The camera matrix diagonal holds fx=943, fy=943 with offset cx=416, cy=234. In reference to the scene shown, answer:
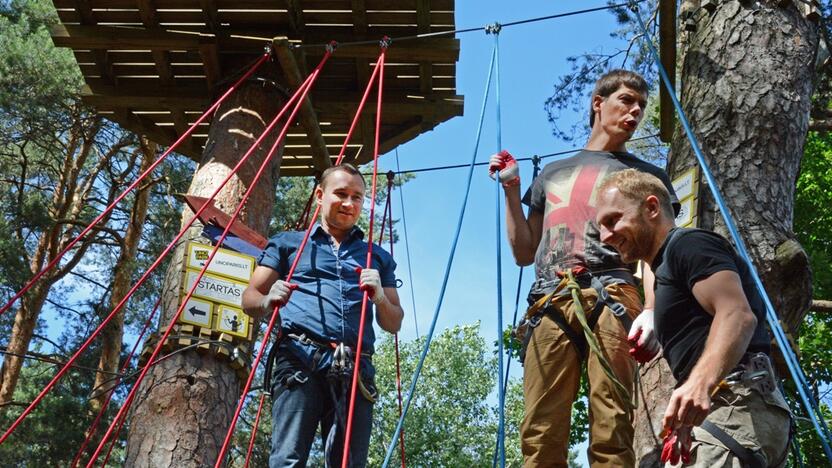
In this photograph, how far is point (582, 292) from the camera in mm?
3234

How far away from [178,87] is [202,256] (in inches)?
72.9

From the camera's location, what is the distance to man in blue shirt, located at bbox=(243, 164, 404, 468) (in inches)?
133

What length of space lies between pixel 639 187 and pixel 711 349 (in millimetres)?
537

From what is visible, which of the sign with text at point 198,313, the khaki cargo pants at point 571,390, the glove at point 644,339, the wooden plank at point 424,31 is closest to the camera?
the glove at point 644,339

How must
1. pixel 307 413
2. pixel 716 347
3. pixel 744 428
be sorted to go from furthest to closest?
pixel 307 413, pixel 744 428, pixel 716 347

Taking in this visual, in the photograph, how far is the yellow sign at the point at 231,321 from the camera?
5.50m

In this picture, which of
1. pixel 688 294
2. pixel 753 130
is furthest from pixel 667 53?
pixel 688 294

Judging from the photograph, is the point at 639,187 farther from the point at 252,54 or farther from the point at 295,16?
the point at 252,54

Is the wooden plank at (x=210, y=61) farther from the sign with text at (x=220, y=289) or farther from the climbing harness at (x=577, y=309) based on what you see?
the climbing harness at (x=577, y=309)

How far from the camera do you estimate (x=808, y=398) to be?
10.2 ft

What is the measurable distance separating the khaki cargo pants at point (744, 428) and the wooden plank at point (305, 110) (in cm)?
416

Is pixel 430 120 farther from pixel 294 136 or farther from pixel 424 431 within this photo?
pixel 424 431

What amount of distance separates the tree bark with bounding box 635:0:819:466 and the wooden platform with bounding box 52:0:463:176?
2332 millimetres

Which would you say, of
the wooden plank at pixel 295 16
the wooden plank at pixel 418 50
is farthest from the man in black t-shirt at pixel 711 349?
the wooden plank at pixel 295 16
